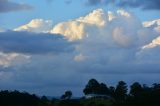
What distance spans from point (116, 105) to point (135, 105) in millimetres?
7065

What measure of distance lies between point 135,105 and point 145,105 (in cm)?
576

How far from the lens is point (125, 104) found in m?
197

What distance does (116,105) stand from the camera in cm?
19825

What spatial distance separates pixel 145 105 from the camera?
199625mm

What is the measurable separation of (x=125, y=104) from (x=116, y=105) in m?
3.32

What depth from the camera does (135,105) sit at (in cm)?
19550

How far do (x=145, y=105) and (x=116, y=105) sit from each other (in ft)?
34.8

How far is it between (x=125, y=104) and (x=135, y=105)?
3.81 meters
